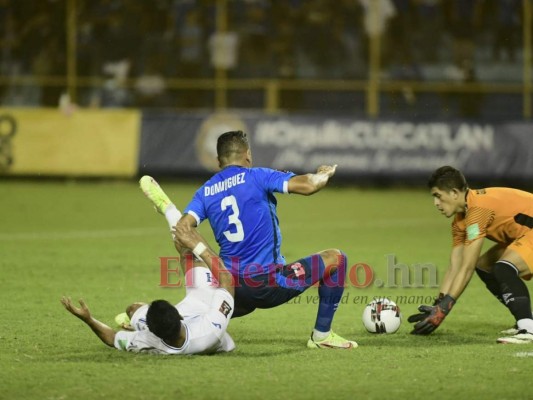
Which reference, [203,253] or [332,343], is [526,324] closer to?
[332,343]

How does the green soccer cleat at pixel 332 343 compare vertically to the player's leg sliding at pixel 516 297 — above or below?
below

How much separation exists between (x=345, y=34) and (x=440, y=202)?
1822 centimetres

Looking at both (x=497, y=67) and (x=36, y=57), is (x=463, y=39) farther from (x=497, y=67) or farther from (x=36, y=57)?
(x=36, y=57)

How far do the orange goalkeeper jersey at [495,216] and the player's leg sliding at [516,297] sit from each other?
319 mm

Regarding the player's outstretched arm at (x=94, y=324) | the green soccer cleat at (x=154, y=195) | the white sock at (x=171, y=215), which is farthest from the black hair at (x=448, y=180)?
the player's outstretched arm at (x=94, y=324)

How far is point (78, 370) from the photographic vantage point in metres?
6.73

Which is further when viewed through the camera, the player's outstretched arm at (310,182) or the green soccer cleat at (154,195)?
the green soccer cleat at (154,195)

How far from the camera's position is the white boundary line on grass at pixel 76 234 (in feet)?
47.1

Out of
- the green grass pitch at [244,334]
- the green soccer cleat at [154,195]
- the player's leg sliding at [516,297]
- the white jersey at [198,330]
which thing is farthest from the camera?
the green soccer cleat at [154,195]

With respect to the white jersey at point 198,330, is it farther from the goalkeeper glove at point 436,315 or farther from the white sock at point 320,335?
the goalkeeper glove at point 436,315

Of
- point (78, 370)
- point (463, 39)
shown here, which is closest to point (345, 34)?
point (463, 39)

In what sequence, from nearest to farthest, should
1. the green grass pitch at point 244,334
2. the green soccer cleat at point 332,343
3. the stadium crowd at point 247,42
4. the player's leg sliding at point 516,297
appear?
the green grass pitch at point 244,334 < the green soccer cleat at point 332,343 < the player's leg sliding at point 516,297 < the stadium crowd at point 247,42

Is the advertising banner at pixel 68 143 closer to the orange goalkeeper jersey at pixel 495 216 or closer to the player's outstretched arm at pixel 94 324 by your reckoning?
the orange goalkeeper jersey at pixel 495 216

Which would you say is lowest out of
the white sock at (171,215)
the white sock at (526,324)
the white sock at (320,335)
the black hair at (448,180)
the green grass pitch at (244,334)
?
the green grass pitch at (244,334)
